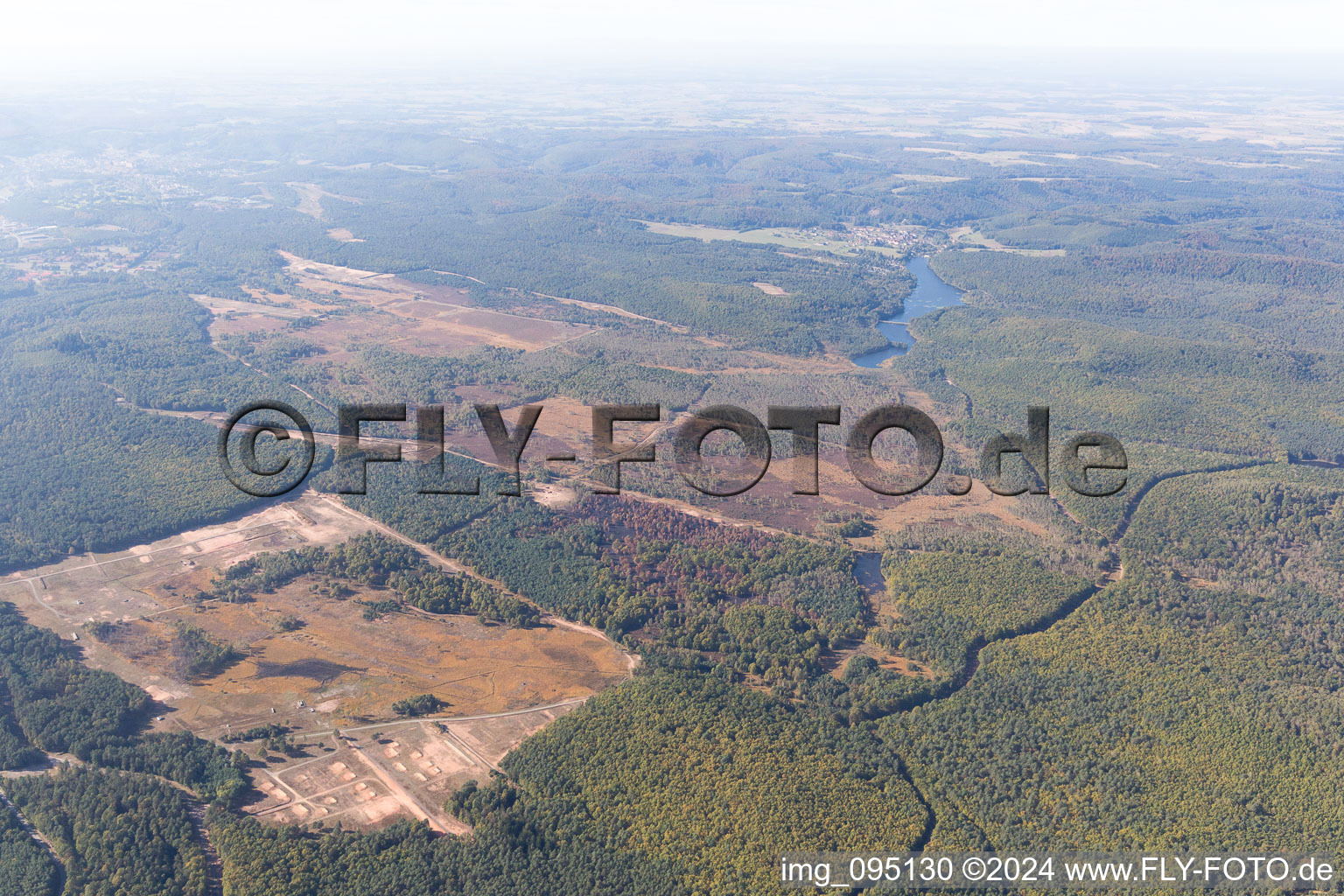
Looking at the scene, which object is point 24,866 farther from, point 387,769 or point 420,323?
point 420,323

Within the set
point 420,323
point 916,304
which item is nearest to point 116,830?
point 420,323

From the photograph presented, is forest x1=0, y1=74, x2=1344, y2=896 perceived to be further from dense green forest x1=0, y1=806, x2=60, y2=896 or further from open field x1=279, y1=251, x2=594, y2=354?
open field x1=279, y1=251, x2=594, y2=354

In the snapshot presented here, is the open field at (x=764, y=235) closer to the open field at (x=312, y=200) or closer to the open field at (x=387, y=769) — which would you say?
the open field at (x=312, y=200)

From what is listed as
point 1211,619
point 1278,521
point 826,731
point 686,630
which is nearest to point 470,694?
point 686,630


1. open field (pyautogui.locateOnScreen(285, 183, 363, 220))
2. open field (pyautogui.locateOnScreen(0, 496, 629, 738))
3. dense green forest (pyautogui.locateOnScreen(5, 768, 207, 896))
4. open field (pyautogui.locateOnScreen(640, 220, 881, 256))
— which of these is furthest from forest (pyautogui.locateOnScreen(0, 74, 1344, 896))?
open field (pyautogui.locateOnScreen(285, 183, 363, 220))

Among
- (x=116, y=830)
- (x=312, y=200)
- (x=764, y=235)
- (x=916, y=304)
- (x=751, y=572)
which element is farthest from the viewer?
(x=312, y=200)

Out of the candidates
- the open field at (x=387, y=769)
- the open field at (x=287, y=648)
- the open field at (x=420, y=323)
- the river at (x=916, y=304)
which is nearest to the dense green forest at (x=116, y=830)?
the open field at (x=387, y=769)
